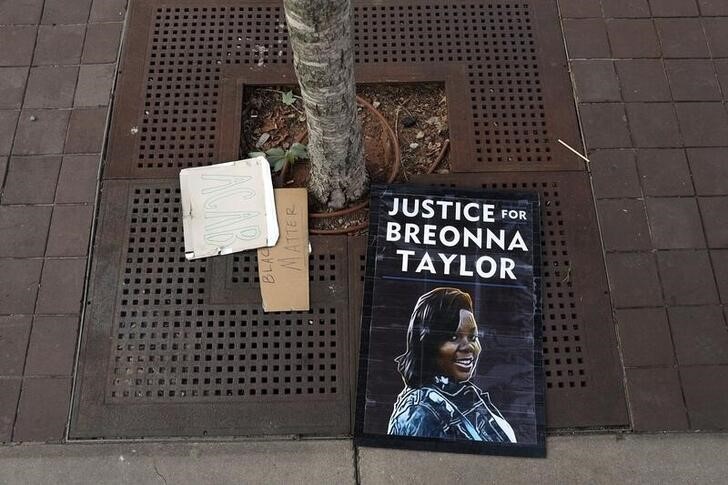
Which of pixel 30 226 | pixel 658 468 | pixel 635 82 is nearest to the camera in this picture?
pixel 658 468

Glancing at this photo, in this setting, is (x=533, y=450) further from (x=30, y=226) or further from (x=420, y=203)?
(x=30, y=226)

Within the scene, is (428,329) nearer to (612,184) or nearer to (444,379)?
(444,379)

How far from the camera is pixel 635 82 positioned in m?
3.30

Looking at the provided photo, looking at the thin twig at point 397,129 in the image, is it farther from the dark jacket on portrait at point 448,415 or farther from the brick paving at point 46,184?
the brick paving at point 46,184

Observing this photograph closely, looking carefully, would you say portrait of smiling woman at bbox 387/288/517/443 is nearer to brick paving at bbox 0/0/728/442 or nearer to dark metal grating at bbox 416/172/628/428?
dark metal grating at bbox 416/172/628/428

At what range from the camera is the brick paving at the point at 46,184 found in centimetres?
268

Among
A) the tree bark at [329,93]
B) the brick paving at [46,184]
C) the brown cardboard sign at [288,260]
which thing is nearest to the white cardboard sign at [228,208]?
the brown cardboard sign at [288,260]

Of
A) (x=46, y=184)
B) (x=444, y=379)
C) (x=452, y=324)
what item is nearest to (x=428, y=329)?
(x=452, y=324)

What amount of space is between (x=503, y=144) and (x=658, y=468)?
66.6 inches

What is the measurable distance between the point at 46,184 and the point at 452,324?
2.16 m

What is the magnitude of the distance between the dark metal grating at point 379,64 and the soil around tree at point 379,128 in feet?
0.31

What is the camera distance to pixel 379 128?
10.5ft

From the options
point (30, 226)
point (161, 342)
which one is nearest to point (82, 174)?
point (30, 226)

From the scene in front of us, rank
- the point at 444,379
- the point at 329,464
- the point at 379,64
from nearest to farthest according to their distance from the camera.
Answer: the point at 329,464, the point at 444,379, the point at 379,64
